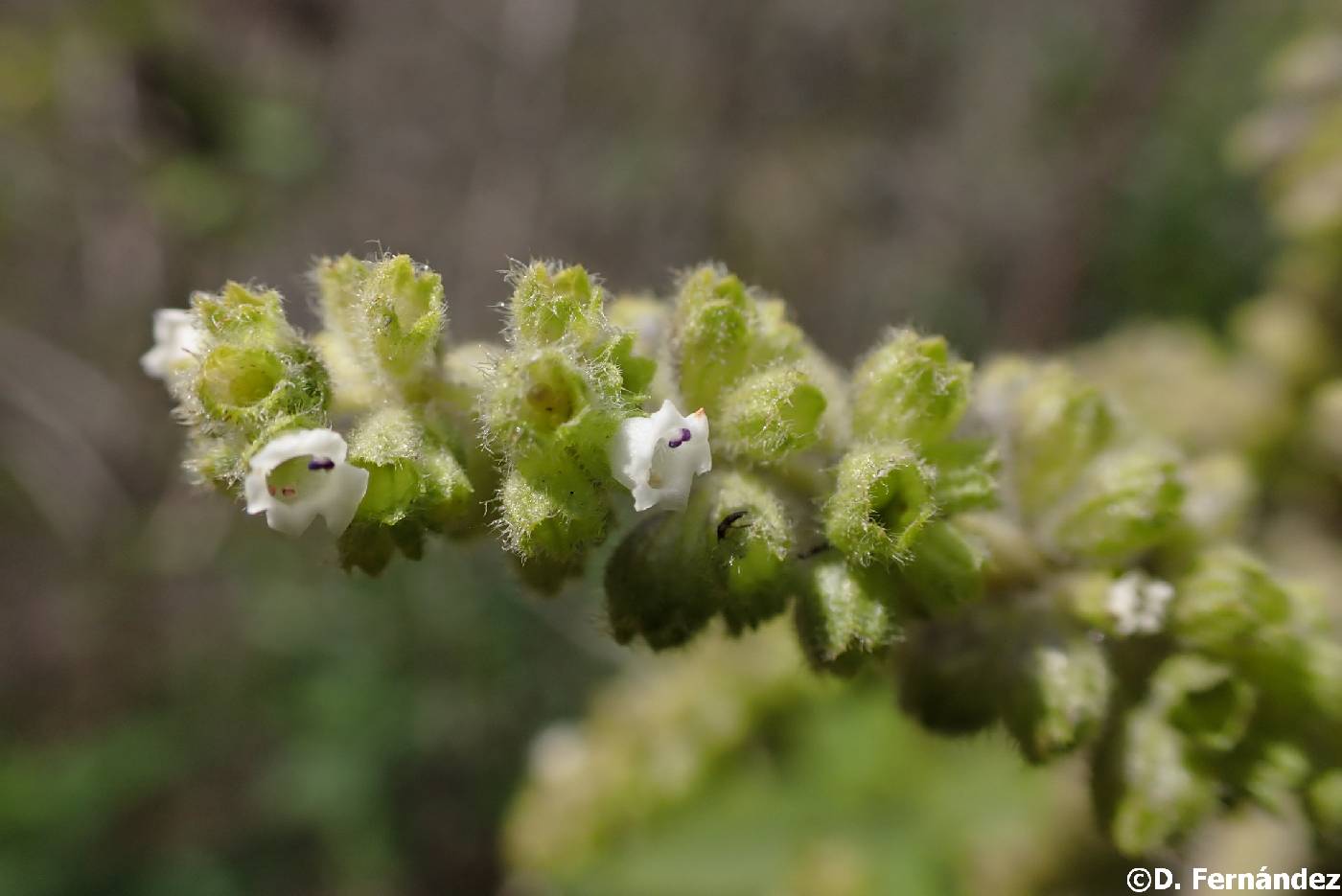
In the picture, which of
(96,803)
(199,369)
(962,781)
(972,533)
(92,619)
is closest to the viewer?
(199,369)

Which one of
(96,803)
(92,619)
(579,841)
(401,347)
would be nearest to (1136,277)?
(579,841)

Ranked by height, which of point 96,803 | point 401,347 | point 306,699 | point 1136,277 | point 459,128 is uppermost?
point 459,128

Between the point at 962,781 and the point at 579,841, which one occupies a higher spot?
the point at 962,781

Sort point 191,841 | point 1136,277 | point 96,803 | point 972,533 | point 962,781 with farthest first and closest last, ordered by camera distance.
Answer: point 191,841 → point 96,803 → point 1136,277 → point 962,781 → point 972,533

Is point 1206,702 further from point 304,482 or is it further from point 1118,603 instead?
point 304,482

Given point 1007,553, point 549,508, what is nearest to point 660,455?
point 549,508

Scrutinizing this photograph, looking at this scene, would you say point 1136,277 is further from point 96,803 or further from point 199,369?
point 96,803
